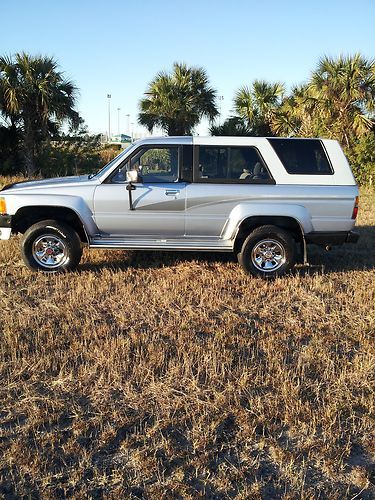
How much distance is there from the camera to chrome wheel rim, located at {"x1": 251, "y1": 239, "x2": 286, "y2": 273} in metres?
6.23

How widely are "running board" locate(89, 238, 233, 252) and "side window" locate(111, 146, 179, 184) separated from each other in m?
0.81

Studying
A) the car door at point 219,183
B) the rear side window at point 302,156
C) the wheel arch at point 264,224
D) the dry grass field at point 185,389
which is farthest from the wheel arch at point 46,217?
the rear side window at point 302,156

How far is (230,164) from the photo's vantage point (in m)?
6.18

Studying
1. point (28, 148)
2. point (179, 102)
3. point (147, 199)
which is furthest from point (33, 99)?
point (147, 199)

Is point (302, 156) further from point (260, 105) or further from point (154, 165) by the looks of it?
point (260, 105)

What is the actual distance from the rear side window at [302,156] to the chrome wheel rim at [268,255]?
3.28ft

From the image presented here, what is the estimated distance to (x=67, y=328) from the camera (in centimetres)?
440

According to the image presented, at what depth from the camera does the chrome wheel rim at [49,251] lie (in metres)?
6.18

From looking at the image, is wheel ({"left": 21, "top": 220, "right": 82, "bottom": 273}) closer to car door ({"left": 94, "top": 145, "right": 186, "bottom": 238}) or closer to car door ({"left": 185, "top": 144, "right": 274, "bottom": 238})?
car door ({"left": 94, "top": 145, "right": 186, "bottom": 238})

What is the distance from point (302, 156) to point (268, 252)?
4.48ft

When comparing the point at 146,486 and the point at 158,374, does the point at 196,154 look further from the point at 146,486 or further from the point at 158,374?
the point at 146,486

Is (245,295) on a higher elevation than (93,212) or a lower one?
lower

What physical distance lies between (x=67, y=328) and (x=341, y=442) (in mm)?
2643

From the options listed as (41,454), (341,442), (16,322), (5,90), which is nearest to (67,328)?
(16,322)
